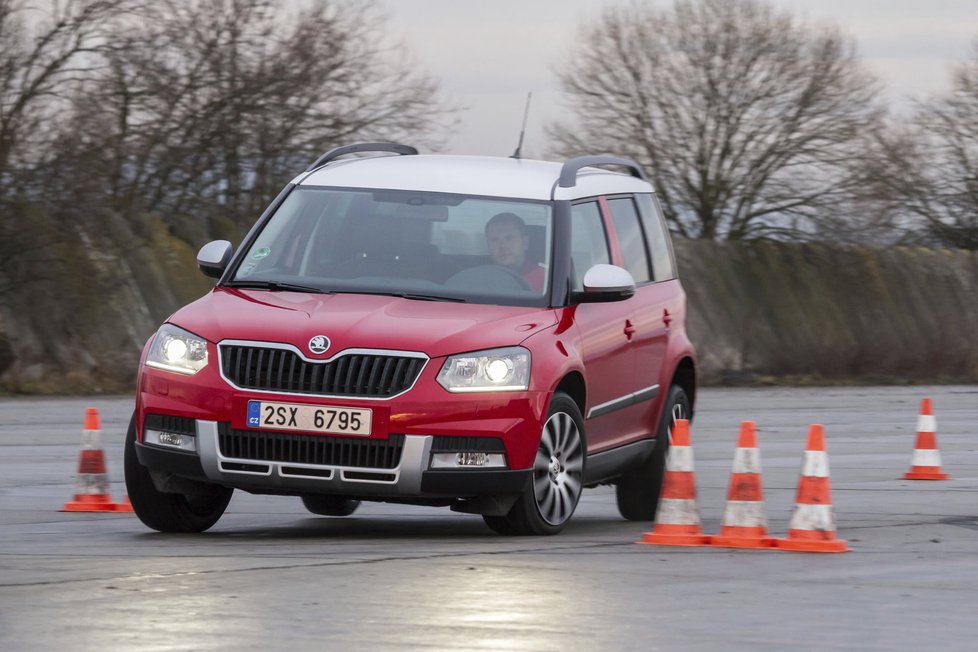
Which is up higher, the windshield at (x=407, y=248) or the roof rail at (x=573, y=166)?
the roof rail at (x=573, y=166)

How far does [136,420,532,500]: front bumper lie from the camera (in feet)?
27.5

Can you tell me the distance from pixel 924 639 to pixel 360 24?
2485 centimetres

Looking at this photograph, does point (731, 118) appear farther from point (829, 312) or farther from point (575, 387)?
point (575, 387)

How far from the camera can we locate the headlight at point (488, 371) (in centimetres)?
844

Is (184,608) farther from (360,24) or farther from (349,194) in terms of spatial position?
(360,24)

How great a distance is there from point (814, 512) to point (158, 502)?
3044 millimetres

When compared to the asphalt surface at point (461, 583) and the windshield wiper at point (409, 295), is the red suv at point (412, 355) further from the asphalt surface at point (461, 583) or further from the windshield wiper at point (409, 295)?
the asphalt surface at point (461, 583)

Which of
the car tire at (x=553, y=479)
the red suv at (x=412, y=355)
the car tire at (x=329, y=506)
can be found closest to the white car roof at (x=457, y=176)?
the red suv at (x=412, y=355)

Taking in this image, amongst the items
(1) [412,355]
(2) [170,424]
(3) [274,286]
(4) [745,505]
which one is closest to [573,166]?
(3) [274,286]

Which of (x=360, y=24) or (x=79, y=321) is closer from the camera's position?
(x=79, y=321)

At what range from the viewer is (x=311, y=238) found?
9.68 m

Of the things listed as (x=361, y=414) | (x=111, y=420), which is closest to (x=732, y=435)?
(x=111, y=420)

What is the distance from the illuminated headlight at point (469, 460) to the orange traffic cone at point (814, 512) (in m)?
1.30

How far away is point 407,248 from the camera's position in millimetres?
9430
